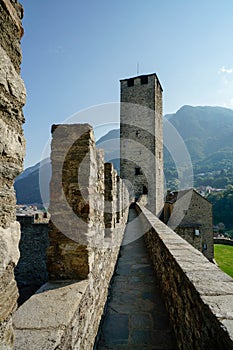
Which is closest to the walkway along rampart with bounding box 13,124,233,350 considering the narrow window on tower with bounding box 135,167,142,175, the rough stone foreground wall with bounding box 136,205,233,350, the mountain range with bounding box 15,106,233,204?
the rough stone foreground wall with bounding box 136,205,233,350

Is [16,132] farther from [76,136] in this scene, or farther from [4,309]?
[76,136]

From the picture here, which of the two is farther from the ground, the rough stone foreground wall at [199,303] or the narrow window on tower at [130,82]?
the narrow window on tower at [130,82]

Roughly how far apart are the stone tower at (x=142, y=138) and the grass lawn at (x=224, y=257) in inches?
287

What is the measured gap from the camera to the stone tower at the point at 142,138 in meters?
19.8

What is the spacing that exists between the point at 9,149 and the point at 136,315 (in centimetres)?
277

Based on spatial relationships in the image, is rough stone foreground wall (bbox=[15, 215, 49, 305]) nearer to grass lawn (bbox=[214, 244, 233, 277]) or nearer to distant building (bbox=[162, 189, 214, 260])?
distant building (bbox=[162, 189, 214, 260])

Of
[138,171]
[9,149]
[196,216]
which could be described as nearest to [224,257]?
[196,216]

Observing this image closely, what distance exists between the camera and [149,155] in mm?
19812

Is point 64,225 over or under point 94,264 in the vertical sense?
over

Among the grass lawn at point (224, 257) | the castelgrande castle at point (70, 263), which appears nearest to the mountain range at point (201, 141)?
the grass lawn at point (224, 257)

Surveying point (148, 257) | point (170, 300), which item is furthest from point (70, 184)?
point (148, 257)

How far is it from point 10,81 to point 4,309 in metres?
0.90

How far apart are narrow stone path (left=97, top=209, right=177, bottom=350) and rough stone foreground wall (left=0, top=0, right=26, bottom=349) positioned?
1.90 m

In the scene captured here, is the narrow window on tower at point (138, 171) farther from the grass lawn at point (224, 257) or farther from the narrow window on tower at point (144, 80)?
the grass lawn at point (224, 257)
